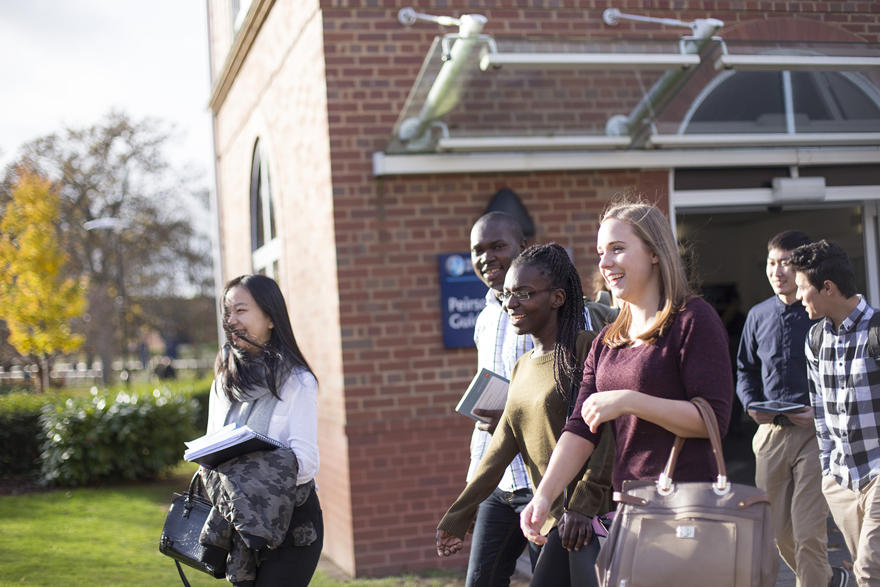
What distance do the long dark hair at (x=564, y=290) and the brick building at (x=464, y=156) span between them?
2751 mm

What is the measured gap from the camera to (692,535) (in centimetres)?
244

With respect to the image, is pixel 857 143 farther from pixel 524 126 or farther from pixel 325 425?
pixel 325 425

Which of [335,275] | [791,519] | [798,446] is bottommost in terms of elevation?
[791,519]

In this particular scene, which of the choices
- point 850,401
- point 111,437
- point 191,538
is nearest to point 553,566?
point 191,538

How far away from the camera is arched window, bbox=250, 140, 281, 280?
9.78 meters

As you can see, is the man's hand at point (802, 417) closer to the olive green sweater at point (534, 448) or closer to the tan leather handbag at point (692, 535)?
the olive green sweater at point (534, 448)

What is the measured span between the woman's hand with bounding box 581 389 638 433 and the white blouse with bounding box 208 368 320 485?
134 centimetres

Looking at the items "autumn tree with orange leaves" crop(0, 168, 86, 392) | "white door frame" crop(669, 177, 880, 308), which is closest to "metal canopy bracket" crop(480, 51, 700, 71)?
"white door frame" crop(669, 177, 880, 308)

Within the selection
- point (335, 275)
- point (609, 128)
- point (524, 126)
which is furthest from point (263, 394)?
point (609, 128)

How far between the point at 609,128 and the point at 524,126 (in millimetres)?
678

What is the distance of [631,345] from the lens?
2.81 meters

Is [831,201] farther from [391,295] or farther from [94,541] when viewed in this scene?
[94,541]

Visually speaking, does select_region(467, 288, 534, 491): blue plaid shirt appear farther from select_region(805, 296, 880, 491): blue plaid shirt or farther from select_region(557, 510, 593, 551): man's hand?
select_region(805, 296, 880, 491): blue plaid shirt

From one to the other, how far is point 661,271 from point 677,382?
36cm
